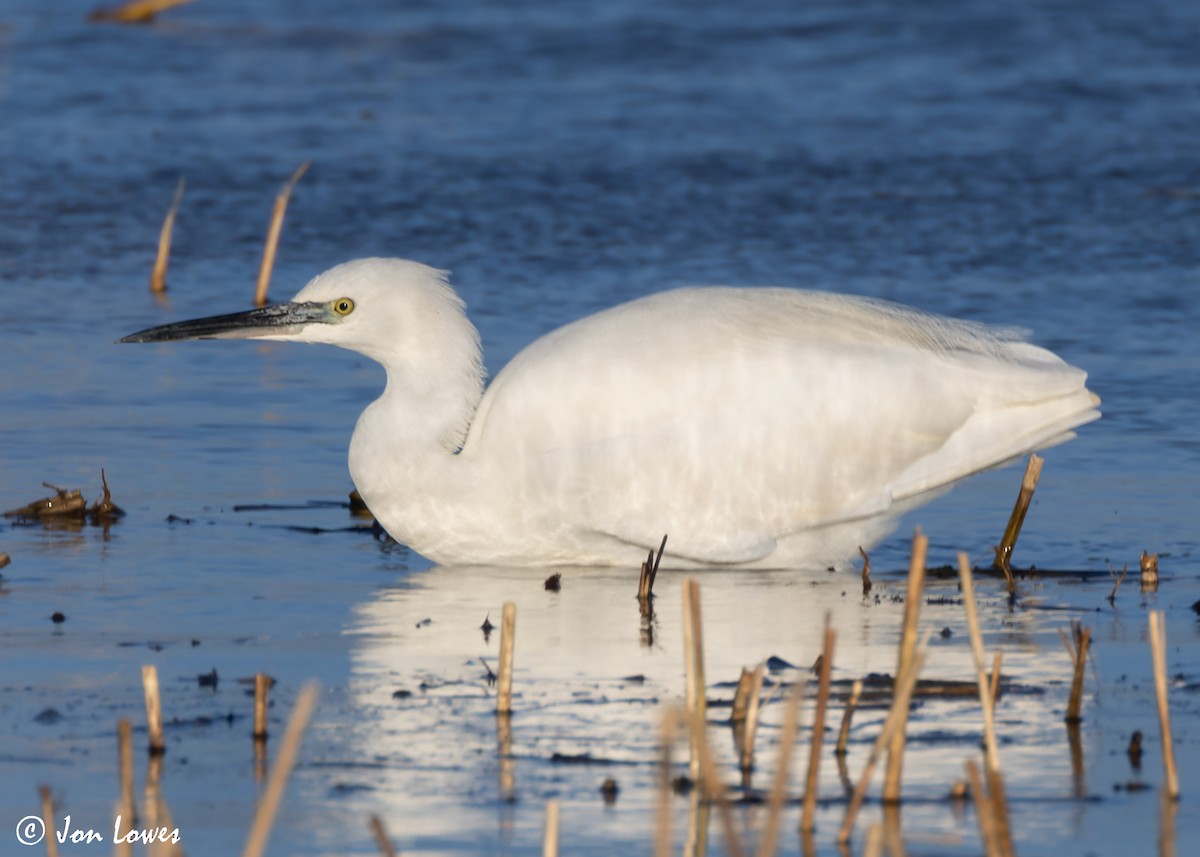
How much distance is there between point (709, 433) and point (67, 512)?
89.1 inches

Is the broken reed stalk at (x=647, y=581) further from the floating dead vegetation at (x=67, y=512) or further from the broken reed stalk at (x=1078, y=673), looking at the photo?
the floating dead vegetation at (x=67, y=512)

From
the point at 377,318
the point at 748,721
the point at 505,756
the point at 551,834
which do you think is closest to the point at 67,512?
the point at 377,318

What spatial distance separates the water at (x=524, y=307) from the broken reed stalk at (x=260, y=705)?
0.07 meters

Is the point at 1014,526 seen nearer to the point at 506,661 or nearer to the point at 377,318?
the point at 377,318

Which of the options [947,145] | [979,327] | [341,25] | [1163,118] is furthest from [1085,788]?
[341,25]

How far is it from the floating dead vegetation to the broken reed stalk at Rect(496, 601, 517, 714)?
2.66m

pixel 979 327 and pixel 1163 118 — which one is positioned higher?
pixel 1163 118

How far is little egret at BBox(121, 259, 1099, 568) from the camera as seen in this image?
710cm

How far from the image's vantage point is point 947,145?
49.8 feet

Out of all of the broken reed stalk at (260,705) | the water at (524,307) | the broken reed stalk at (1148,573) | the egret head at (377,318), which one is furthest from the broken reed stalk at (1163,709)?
the egret head at (377,318)

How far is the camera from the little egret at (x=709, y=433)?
710cm

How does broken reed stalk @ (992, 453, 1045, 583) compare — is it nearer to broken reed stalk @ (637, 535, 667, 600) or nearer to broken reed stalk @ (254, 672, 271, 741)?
broken reed stalk @ (637, 535, 667, 600)

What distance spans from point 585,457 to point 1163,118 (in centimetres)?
1003

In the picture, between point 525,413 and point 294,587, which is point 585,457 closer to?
point 525,413
